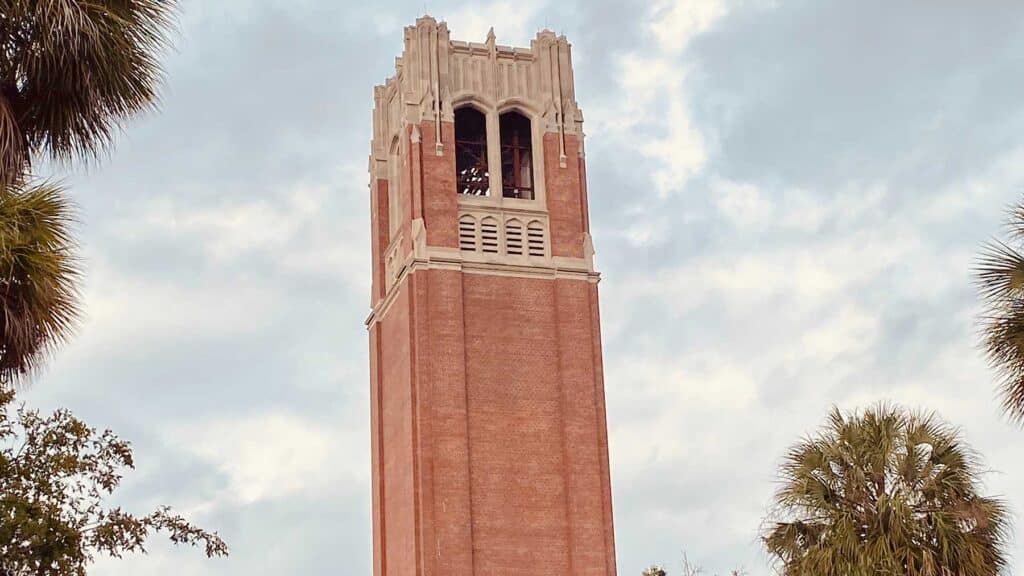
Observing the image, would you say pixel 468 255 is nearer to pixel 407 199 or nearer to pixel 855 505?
pixel 407 199

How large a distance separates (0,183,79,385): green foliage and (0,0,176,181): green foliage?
481mm

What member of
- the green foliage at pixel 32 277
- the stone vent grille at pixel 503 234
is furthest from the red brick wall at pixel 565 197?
the green foliage at pixel 32 277

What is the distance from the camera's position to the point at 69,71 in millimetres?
13836

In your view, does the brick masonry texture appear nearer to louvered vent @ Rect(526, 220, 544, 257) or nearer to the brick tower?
the brick tower

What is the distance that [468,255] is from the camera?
48.7 m

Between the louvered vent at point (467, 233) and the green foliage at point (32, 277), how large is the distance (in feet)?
112

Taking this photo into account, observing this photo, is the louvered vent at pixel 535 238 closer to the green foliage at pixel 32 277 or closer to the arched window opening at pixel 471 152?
the arched window opening at pixel 471 152

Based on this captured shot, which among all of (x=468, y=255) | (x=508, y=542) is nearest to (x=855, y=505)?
A: (x=508, y=542)

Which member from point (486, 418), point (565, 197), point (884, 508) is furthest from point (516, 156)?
point (884, 508)

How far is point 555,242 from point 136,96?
3560cm

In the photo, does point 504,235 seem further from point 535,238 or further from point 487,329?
point 487,329

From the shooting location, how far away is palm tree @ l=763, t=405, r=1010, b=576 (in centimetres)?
2177

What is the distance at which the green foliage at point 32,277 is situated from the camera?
14.3 metres

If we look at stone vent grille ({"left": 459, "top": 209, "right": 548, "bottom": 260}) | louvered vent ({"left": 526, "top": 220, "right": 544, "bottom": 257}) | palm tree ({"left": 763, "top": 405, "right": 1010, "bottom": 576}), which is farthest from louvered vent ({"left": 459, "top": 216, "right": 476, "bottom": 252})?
palm tree ({"left": 763, "top": 405, "right": 1010, "bottom": 576})
